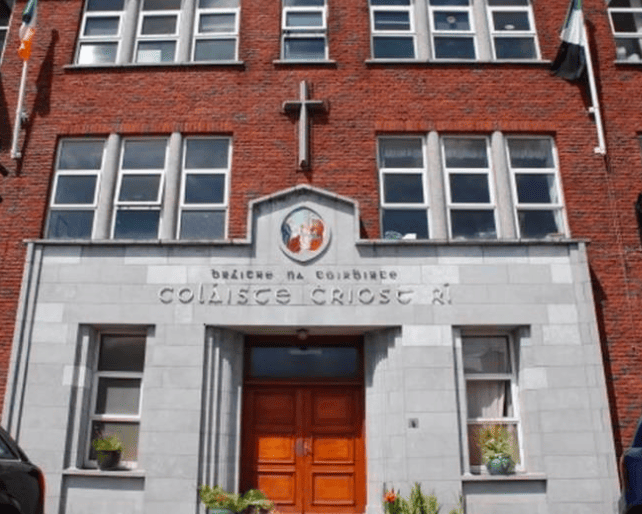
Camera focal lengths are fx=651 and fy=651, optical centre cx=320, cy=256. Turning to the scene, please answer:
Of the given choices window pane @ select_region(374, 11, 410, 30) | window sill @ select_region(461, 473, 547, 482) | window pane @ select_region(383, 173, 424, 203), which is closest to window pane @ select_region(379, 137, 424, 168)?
window pane @ select_region(383, 173, 424, 203)

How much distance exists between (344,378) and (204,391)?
96.9 inches

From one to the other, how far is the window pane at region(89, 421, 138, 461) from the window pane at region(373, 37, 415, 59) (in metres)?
8.74

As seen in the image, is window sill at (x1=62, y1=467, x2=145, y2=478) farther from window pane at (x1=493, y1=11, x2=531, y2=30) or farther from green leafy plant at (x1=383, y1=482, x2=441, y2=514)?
window pane at (x1=493, y1=11, x2=531, y2=30)

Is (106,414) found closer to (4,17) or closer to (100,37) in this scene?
(100,37)

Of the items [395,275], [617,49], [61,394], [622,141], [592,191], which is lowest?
[61,394]

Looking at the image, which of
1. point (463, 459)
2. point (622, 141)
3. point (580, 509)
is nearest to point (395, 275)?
point (463, 459)

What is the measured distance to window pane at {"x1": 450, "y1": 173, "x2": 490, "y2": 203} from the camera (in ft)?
40.4

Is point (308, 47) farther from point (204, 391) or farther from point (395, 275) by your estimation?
point (204, 391)

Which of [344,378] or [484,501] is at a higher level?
[344,378]

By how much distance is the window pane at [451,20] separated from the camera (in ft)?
45.7

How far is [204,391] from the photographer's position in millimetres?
10586

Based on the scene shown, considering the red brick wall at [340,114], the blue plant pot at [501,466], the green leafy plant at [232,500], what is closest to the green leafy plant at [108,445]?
the green leafy plant at [232,500]

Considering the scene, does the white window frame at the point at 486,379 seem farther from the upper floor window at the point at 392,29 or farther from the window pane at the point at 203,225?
the upper floor window at the point at 392,29

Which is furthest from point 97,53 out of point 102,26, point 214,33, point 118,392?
point 118,392
